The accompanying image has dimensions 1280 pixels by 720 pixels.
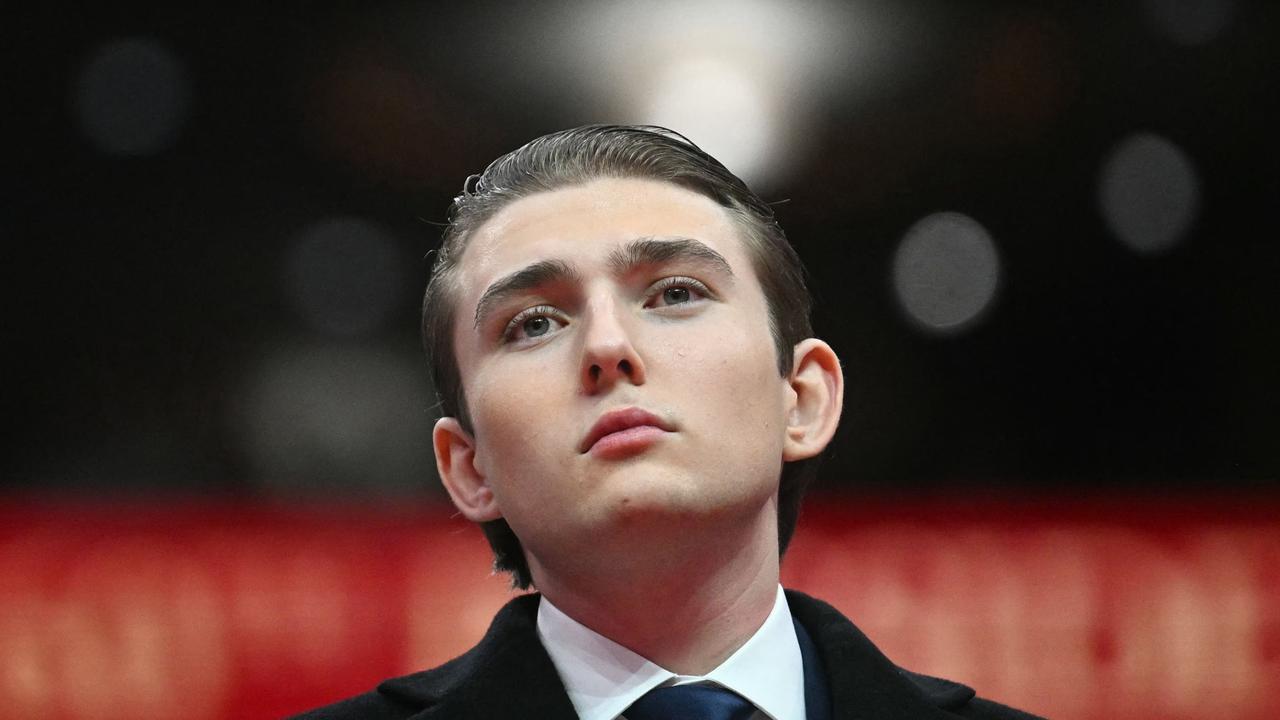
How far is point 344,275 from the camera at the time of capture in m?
2.56

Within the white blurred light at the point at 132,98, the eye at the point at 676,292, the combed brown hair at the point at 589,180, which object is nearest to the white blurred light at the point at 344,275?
the white blurred light at the point at 132,98

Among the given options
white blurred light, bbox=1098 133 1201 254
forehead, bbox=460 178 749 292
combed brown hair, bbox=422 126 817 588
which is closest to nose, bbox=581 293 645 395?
forehead, bbox=460 178 749 292

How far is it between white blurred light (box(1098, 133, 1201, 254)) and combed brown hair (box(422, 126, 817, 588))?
4.49ft

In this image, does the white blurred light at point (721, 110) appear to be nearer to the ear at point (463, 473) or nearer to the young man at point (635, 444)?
the young man at point (635, 444)

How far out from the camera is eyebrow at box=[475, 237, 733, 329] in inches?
50.9

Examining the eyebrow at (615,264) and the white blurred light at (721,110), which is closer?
the eyebrow at (615,264)

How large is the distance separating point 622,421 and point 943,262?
5.29 feet

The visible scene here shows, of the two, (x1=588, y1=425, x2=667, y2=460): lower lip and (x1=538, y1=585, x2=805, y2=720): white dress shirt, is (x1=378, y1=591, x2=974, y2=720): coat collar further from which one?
(x1=588, y1=425, x2=667, y2=460): lower lip

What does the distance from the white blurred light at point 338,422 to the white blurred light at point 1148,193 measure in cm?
157

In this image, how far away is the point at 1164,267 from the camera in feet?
8.66

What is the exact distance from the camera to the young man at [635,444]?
3.92 feet

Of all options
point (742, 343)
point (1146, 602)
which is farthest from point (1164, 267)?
point (742, 343)

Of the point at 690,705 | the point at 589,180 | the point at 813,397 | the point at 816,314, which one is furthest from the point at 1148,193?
the point at 690,705

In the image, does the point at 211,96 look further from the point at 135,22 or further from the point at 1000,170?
the point at 1000,170
